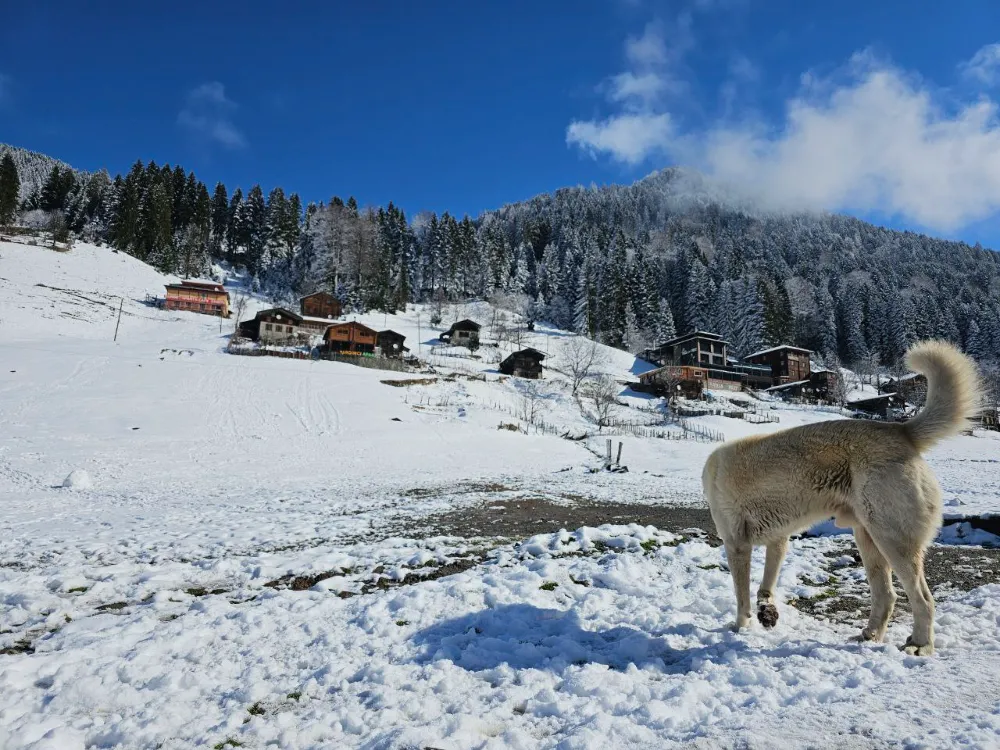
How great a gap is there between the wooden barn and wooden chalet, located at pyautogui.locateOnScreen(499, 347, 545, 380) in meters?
33.5

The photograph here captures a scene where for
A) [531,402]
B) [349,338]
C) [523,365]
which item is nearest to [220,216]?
[349,338]

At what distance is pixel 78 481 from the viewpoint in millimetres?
15344

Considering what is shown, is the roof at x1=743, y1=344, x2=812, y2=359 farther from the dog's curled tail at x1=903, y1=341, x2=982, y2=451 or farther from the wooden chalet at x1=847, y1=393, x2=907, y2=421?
the dog's curled tail at x1=903, y1=341, x2=982, y2=451

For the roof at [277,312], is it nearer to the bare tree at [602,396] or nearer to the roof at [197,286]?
the roof at [197,286]

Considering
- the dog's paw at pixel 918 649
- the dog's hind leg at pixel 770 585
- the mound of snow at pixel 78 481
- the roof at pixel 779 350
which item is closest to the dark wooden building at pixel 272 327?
the mound of snow at pixel 78 481

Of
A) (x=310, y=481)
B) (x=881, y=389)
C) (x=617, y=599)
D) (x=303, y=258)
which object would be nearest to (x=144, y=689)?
(x=617, y=599)

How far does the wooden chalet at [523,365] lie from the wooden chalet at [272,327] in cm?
2883

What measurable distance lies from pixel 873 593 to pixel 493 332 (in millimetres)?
81410

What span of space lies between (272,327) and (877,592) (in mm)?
71604

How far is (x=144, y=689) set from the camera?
3.23 meters

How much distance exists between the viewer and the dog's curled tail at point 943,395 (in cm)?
379

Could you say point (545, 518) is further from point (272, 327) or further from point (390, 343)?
point (272, 327)

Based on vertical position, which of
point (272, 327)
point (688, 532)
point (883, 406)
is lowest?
point (688, 532)

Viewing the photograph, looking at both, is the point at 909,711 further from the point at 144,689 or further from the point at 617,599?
the point at 144,689
